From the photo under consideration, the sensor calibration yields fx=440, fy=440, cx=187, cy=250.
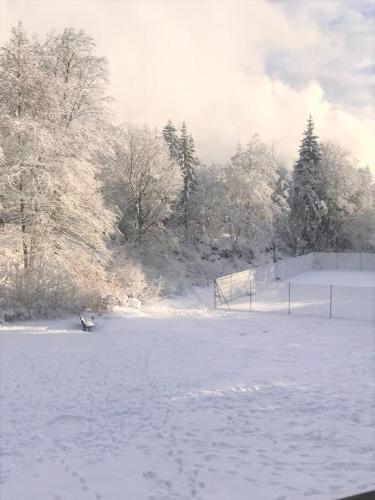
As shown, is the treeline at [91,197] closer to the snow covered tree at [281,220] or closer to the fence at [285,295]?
the snow covered tree at [281,220]

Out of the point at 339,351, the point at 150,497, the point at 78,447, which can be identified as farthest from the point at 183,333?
the point at 150,497

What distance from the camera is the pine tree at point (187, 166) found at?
40.9 m

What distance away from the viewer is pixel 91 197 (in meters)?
19.0

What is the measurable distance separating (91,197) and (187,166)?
938 inches

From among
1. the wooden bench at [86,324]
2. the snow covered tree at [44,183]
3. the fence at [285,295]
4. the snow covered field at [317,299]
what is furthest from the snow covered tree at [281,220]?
the wooden bench at [86,324]

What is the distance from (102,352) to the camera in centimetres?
1227

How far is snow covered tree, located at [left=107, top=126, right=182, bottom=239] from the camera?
106 ft

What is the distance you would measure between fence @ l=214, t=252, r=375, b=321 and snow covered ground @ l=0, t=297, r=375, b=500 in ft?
19.7

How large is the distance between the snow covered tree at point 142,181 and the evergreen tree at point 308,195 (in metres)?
16.9

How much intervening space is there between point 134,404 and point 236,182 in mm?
31676

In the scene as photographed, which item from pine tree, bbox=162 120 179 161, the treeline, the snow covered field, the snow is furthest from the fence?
pine tree, bbox=162 120 179 161

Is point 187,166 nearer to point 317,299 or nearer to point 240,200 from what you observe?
point 240,200

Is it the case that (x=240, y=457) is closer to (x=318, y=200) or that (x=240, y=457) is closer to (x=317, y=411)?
(x=317, y=411)

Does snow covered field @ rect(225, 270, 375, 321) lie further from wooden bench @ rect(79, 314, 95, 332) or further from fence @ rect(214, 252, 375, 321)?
wooden bench @ rect(79, 314, 95, 332)
